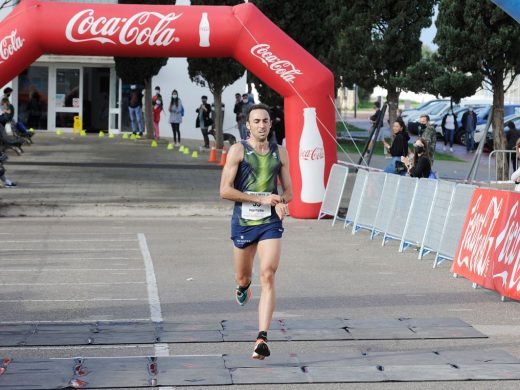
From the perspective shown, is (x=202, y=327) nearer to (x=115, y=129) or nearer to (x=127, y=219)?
(x=127, y=219)

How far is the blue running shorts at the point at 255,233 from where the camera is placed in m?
8.71

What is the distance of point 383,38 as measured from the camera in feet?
118

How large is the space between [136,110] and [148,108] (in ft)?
6.89

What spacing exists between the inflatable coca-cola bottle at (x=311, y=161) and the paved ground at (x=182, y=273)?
67cm

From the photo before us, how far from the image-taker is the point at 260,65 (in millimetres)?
20328

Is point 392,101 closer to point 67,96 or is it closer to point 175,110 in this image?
point 175,110

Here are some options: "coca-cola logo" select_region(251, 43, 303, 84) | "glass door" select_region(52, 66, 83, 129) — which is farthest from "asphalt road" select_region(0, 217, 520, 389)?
"glass door" select_region(52, 66, 83, 129)

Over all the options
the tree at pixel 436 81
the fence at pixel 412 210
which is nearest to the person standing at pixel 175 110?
the tree at pixel 436 81

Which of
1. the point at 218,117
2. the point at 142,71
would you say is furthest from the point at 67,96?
the point at 218,117

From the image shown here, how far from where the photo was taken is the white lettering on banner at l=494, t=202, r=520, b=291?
11453mm

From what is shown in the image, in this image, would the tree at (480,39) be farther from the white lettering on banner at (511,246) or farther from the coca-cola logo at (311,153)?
the white lettering on banner at (511,246)

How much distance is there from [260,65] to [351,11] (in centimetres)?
→ 1656

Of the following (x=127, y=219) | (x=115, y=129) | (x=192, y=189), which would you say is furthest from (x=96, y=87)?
(x=127, y=219)

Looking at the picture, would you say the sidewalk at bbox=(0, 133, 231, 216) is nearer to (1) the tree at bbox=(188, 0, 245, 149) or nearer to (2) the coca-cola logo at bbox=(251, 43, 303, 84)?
(1) the tree at bbox=(188, 0, 245, 149)
